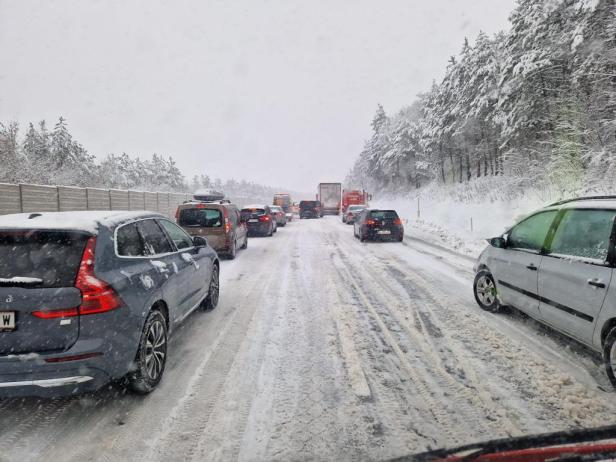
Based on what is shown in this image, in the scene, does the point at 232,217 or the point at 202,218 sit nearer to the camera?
the point at 202,218

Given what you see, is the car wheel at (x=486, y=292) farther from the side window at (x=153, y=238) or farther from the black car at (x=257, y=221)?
the black car at (x=257, y=221)

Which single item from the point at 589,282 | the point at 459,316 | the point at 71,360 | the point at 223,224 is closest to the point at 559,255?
the point at 589,282

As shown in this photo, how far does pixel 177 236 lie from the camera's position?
18.0 ft

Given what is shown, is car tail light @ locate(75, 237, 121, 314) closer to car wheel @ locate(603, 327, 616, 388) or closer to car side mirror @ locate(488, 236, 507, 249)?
car wheel @ locate(603, 327, 616, 388)

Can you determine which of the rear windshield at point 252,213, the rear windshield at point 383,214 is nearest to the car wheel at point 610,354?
the rear windshield at point 383,214

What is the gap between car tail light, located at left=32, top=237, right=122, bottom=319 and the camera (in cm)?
292

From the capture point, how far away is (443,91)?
42.3 m

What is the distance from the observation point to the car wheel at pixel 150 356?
3.39 metres

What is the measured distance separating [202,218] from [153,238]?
7.08m

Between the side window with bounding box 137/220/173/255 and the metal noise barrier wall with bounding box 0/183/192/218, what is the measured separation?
1196cm

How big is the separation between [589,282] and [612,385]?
921mm

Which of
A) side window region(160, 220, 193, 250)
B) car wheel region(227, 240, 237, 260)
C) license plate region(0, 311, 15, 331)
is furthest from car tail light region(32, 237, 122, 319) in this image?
car wheel region(227, 240, 237, 260)

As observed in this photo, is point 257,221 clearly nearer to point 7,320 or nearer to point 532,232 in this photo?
point 532,232

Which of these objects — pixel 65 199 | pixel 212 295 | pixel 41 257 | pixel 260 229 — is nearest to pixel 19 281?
pixel 41 257
